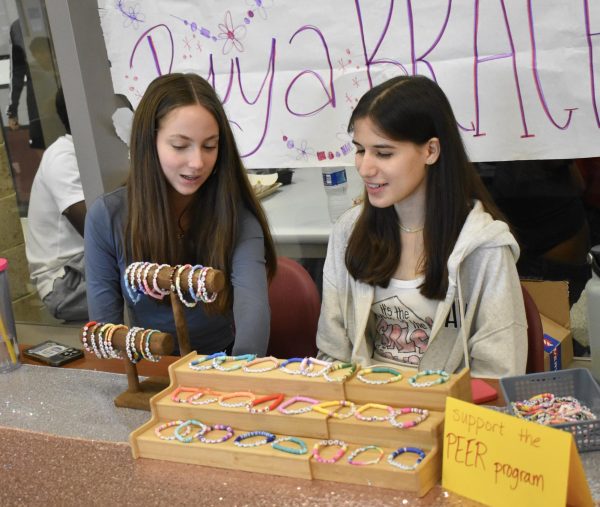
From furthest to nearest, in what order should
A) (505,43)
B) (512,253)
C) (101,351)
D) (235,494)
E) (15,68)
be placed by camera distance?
(15,68), (505,43), (512,253), (101,351), (235,494)

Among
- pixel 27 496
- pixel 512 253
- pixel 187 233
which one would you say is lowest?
pixel 27 496

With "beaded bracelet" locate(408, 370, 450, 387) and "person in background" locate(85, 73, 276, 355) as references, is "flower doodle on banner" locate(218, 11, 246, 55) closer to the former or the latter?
"person in background" locate(85, 73, 276, 355)

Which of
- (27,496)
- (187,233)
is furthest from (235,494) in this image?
(187,233)

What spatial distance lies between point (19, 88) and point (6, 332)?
157 centimetres

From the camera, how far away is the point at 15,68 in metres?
2.95

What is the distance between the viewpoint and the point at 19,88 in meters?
2.99

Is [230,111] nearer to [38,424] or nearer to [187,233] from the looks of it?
[187,233]

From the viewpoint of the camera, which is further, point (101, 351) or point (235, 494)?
point (101, 351)

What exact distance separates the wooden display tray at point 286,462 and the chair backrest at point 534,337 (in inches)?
28.7

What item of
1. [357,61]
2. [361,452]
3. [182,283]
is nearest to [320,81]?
[357,61]

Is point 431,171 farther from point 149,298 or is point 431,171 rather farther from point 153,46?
point 153,46

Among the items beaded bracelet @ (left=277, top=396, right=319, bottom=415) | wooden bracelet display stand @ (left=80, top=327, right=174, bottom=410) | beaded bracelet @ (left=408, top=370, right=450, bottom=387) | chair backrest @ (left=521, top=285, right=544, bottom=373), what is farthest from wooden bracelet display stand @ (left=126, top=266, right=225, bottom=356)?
chair backrest @ (left=521, top=285, right=544, bottom=373)

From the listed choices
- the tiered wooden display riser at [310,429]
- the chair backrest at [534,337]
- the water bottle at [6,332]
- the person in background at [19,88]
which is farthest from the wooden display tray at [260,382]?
the person in background at [19,88]

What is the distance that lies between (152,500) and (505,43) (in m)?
1.49
